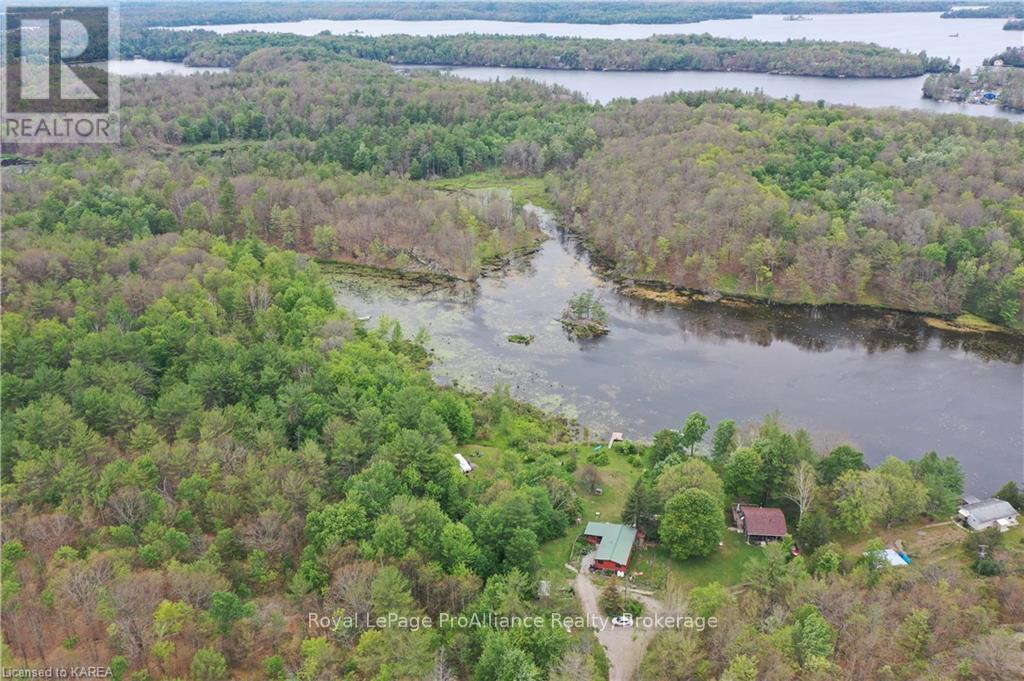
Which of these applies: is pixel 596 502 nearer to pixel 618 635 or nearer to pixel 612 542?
pixel 612 542

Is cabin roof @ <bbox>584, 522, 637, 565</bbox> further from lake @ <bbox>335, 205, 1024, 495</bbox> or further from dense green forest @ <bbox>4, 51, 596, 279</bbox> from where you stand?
dense green forest @ <bbox>4, 51, 596, 279</bbox>

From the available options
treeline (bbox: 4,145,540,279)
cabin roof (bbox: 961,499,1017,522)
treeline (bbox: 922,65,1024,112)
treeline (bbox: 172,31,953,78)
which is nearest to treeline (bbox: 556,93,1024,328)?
treeline (bbox: 4,145,540,279)

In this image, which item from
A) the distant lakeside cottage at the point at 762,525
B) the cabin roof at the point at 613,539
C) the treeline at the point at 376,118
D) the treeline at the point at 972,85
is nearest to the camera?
the cabin roof at the point at 613,539

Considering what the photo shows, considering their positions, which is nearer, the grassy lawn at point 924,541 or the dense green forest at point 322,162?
the grassy lawn at point 924,541

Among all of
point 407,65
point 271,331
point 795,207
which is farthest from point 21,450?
point 407,65

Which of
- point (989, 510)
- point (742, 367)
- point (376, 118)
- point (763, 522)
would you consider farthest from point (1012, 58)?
point (763, 522)

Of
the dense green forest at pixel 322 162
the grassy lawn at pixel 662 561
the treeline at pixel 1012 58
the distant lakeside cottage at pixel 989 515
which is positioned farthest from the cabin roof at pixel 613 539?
the treeline at pixel 1012 58

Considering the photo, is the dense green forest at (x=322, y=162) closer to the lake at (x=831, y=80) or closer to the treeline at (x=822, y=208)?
the treeline at (x=822, y=208)
